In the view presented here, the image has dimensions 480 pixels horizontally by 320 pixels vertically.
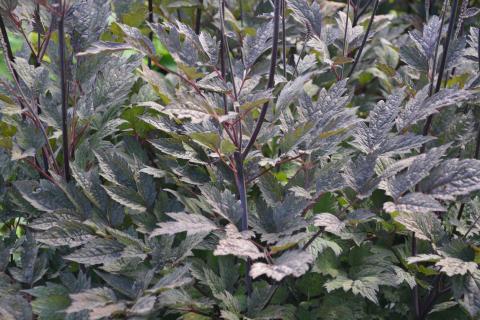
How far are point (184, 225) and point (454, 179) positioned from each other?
532 millimetres

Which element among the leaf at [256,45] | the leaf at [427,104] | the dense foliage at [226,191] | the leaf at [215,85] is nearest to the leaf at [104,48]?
the dense foliage at [226,191]

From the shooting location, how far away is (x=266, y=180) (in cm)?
144

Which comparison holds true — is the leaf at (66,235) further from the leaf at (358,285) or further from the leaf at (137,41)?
the leaf at (358,285)

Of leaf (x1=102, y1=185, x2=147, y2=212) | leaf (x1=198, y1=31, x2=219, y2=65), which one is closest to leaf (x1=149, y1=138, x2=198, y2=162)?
leaf (x1=102, y1=185, x2=147, y2=212)

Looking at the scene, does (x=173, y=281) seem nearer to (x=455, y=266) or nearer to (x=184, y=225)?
(x=184, y=225)

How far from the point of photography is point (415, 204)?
116 cm

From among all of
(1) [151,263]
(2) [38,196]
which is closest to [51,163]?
(2) [38,196]

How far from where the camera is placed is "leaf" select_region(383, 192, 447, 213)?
1133 mm

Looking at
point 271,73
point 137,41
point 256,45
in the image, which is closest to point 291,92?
point 271,73

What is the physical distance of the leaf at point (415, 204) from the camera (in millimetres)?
1133

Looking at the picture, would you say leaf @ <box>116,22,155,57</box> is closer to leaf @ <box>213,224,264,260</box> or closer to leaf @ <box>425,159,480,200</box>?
leaf @ <box>213,224,264,260</box>

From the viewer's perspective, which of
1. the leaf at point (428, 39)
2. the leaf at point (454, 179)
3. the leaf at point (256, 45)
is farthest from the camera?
the leaf at point (428, 39)

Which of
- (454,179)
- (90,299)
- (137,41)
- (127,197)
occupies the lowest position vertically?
(90,299)

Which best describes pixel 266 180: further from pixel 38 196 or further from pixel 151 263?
pixel 38 196
